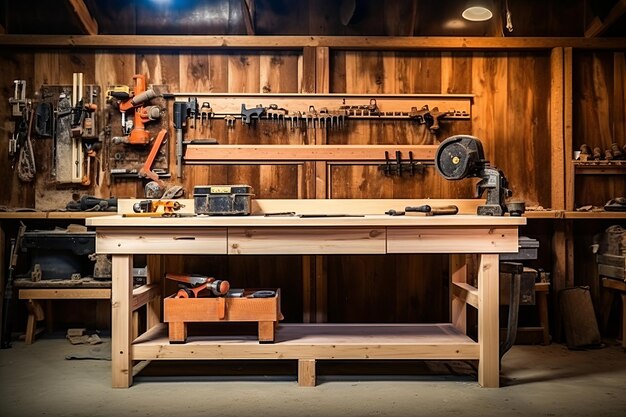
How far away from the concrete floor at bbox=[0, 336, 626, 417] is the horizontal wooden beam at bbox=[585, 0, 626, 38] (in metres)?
2.51

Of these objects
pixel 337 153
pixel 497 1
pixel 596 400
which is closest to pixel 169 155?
pixel 337 153

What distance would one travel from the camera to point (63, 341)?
13.7ft

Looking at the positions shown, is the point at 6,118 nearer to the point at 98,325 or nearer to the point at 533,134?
the point at 98,325

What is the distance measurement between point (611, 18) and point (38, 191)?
15.1 feet

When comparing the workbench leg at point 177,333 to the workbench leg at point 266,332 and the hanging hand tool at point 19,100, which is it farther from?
the hanging hand tool at point 19,100

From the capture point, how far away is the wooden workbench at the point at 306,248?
9.76 feet

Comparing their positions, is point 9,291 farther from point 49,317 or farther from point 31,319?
point 49,317

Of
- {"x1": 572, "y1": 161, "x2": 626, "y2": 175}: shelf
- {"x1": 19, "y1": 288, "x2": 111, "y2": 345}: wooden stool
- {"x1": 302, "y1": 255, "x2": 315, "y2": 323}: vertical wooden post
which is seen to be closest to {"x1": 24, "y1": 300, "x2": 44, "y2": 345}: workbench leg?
{"x1": 19, "y1": 288, "x2": 111, "y2": 345}: wooden stool

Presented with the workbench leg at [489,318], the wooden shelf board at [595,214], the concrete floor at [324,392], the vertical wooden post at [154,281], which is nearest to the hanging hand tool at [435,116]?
the wooden shelf board at [595,214]

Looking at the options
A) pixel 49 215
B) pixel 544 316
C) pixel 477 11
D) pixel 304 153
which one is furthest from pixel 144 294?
pixel 477 11

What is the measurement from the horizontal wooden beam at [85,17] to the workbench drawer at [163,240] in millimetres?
2043

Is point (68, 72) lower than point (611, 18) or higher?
lower

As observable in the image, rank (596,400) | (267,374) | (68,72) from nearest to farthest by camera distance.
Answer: (596,400) → (267,374) → (68,72)

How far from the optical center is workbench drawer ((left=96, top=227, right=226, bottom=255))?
2.99 m
